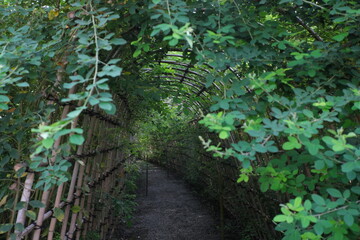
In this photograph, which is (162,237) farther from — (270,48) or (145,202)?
(270,48)

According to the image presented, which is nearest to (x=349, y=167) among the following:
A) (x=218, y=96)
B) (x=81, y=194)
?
(x=218, y=96)

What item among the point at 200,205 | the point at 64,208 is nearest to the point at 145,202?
the point at 200,205

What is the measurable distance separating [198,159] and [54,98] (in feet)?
17.9

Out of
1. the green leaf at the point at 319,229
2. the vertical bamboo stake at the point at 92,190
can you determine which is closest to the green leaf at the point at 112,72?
the green leaf at the point at 319,229

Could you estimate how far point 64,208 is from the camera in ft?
6.55

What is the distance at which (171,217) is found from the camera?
5.62 m

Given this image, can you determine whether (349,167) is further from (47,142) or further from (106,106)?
(47,142)

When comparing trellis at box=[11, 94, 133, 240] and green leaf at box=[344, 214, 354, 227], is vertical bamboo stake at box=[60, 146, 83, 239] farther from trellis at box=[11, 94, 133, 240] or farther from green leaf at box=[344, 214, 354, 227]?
green leaf at box=[344, 214, 354, 227]

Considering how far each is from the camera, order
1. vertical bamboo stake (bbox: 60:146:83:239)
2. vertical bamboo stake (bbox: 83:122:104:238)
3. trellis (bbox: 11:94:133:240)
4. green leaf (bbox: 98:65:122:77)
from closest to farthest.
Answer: green leaf (bbox: 98:65:122:77)
trellis (bbox: 11:94:133:240)
vertical bamboo stake (bbox: 60:146:83:239)
vertical bamboo stake (bbox: 83:122:104:238)

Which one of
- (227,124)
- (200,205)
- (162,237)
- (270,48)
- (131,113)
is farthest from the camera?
(200,205)

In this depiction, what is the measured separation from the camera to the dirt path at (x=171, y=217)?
468 centimetres

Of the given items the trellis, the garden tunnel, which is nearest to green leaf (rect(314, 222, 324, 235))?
the garden tunnel

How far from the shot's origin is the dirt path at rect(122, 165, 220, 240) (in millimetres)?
4683

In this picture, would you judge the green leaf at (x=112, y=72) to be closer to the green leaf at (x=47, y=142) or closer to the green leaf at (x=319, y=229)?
the green leaf at (x=47, y=142)
